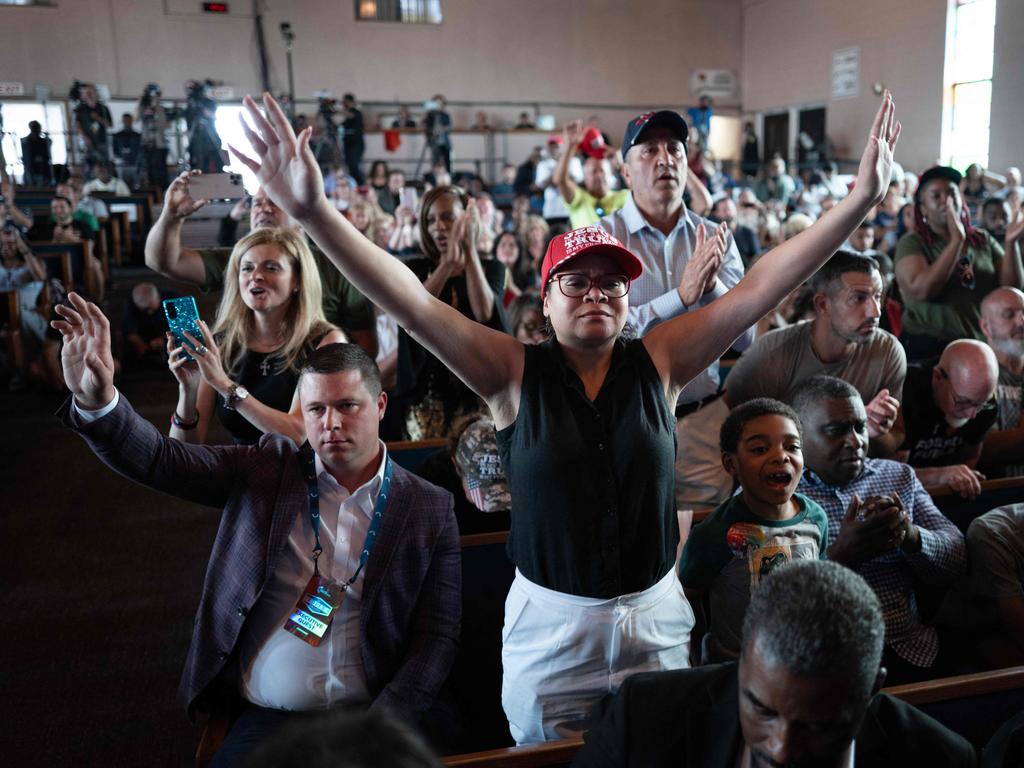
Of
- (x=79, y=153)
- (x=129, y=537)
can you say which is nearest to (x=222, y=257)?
(x=129, y=537)

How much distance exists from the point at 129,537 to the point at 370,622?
2330 millimetres

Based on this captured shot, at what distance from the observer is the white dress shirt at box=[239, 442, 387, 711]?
1.67 m

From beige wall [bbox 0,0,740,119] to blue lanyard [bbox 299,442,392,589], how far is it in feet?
45.7

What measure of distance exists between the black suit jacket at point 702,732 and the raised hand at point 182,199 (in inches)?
70.8

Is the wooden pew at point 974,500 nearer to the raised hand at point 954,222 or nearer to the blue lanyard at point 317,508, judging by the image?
the raised hand at point 954,222

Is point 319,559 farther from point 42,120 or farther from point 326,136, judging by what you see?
point 42,120

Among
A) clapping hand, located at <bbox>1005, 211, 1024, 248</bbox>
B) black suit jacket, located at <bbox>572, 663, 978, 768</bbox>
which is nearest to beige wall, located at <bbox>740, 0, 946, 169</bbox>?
clapping hand, located at <bbox>1005, 211, 1024, 248</bbox>

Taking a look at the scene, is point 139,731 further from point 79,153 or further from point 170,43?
point 170,43

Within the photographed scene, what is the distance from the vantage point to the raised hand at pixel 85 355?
1526 mm

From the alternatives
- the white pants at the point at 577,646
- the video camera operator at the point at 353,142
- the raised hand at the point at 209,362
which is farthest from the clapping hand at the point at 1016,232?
the video camera operator at the point at 353,142

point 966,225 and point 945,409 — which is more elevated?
point 966,225

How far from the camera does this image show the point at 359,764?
0.61 meters

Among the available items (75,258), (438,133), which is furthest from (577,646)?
(438,133)

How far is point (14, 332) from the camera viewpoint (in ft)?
19.5
